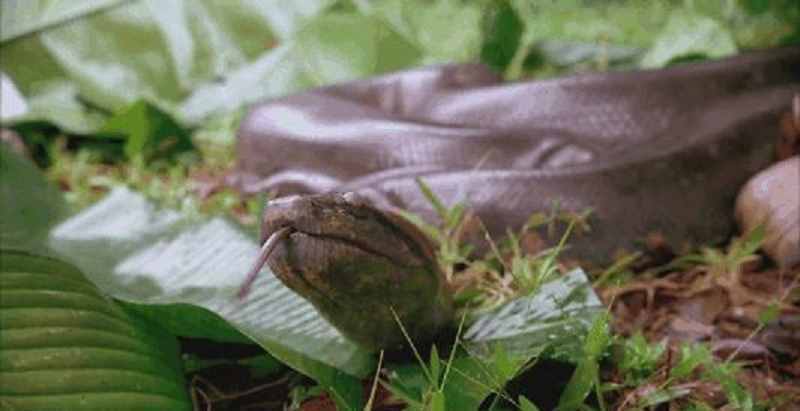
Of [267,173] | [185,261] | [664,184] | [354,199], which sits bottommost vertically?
[267,173]

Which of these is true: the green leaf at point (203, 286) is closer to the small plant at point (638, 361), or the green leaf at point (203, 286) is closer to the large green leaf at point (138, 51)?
the small plant at point (638, 361)

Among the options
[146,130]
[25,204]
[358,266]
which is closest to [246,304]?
[358,266]

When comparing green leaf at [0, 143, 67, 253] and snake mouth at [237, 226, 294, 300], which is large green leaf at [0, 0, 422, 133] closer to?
green leaf at [0, 143, 67, 253]

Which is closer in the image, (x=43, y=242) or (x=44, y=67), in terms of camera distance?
(x=43, y=242)

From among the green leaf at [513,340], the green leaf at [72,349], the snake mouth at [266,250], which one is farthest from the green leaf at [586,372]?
the green leaf at [72,349]

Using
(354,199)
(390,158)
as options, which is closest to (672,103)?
(390,158)

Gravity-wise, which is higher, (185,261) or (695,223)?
(185,261)

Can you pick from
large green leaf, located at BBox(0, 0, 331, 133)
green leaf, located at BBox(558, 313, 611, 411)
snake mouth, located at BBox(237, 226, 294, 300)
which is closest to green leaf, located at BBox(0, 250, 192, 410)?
snake mouth, located at BBox(237, 226, 294, 300)

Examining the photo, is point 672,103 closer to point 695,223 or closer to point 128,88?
point 695,223
